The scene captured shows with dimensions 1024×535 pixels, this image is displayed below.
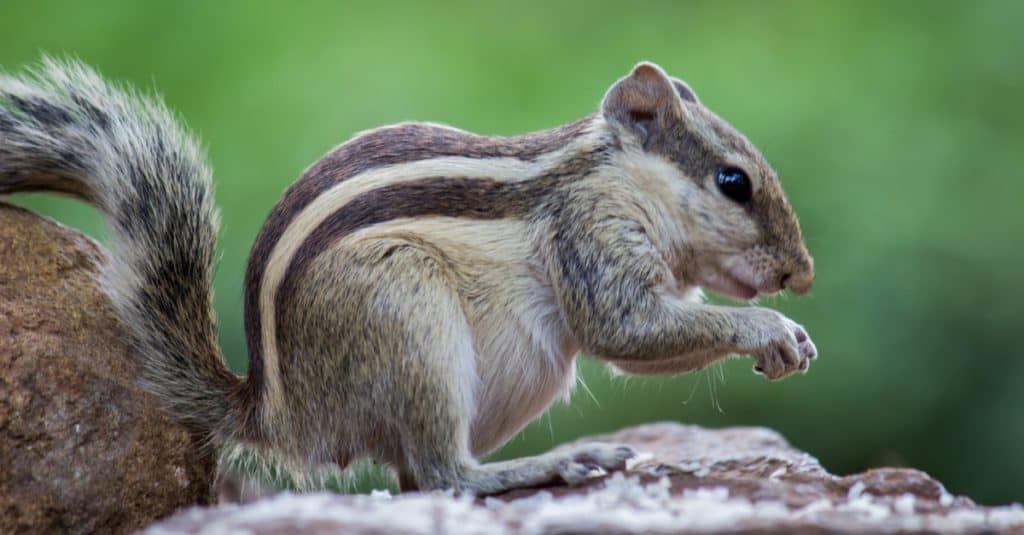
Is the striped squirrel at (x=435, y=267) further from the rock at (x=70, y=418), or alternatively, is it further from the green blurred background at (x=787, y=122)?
the green blurred background at (x=787, y=122)

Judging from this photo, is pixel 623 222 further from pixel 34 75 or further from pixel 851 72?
pixel 851 72

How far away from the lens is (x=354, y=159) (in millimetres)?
3574

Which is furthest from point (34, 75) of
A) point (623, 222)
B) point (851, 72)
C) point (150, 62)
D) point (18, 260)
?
point (851, 72)

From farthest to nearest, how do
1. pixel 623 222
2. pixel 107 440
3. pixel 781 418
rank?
pixel 781 418 → pixel 623 222 → pixel 107 440

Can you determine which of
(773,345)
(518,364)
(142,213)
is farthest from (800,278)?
(142,213)

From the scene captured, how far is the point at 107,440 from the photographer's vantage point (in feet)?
10.8

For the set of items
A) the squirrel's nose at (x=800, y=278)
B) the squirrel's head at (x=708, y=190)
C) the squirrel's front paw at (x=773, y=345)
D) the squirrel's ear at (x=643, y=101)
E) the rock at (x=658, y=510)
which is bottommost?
the rock at (x=658, y=510)

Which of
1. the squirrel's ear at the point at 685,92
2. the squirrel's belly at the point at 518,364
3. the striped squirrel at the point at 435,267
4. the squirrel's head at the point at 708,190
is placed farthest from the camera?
the squirrel's ear at the point at 685,92

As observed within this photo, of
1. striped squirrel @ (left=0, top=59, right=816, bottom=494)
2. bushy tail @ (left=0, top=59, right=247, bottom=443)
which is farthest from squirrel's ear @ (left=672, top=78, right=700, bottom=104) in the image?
bushy tail @ (left=0, top=59, right=247, bottom=443)

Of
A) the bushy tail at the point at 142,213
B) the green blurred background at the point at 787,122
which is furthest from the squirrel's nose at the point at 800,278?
the green blurred background at the point at 787,122

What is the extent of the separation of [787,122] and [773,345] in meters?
3.34

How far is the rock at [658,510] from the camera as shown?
2318 millimetres

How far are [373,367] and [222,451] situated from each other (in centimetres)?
64

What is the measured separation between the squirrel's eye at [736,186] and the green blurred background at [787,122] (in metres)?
2.02
